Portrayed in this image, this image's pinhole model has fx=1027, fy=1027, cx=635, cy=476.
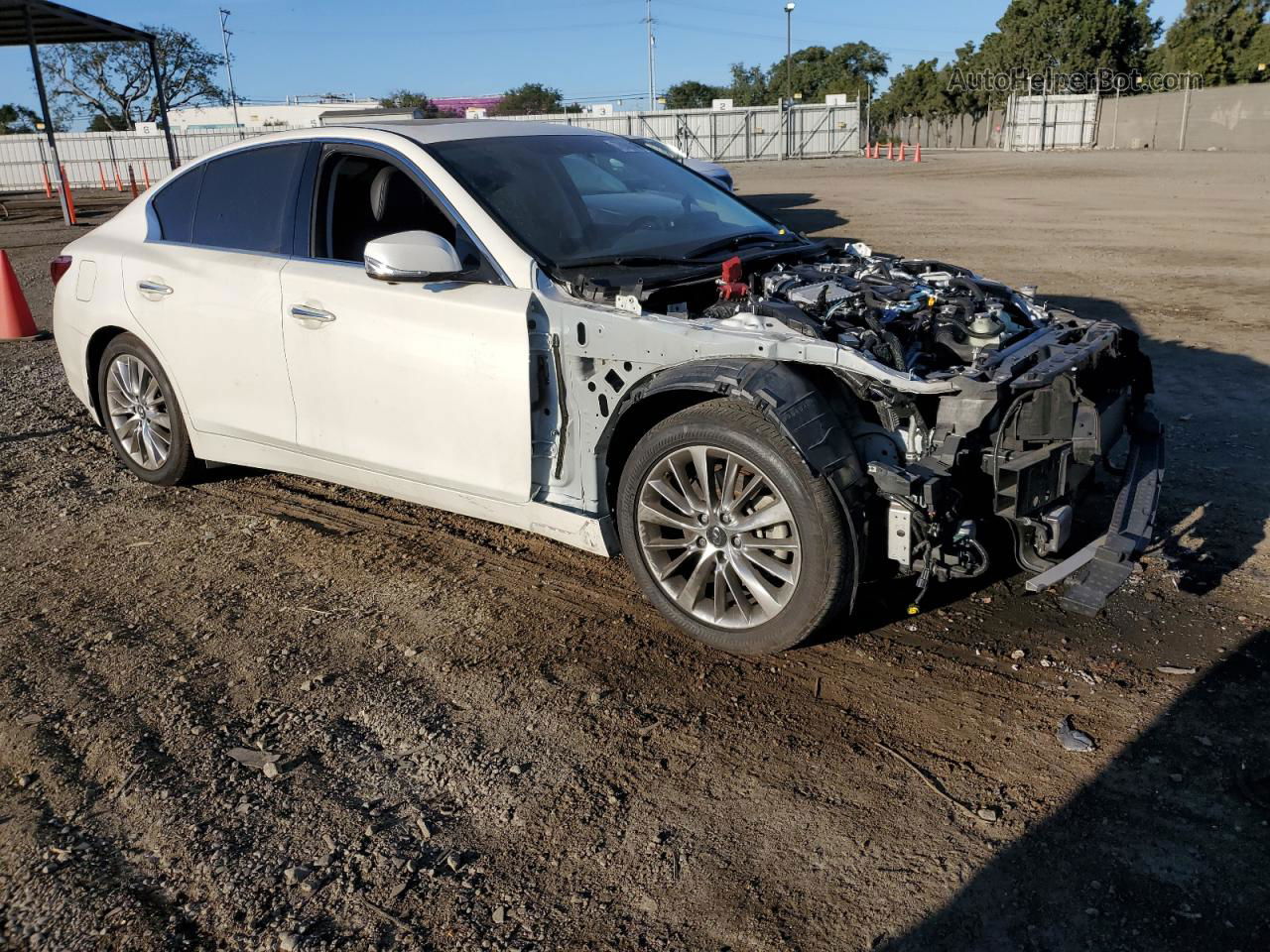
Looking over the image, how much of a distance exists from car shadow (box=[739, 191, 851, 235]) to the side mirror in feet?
35.5

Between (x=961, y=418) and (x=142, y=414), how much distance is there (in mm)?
4292

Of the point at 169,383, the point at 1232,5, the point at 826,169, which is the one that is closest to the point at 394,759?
the point at 169,383

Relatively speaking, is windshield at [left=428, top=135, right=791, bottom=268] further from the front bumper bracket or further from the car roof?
the front bumper bracket

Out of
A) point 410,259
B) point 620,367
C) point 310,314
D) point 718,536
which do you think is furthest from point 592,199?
point 718,536

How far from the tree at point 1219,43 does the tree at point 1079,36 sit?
230 cm

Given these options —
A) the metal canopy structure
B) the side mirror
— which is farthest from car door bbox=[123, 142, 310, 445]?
the metal canopy structure

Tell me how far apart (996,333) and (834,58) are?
324 feet

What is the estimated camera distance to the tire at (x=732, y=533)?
3354 mm

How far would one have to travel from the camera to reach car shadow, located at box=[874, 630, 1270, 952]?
2381 millimetres

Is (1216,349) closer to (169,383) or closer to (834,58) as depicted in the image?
(169,383)

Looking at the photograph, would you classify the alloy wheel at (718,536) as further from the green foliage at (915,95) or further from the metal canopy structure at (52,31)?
the green foliage at (915,95)

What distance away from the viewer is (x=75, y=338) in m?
5.69

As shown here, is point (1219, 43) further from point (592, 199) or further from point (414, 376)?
point (414, 376)

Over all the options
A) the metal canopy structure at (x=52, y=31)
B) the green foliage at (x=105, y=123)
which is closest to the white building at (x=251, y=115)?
the green foliage at (x=105, y=123)
